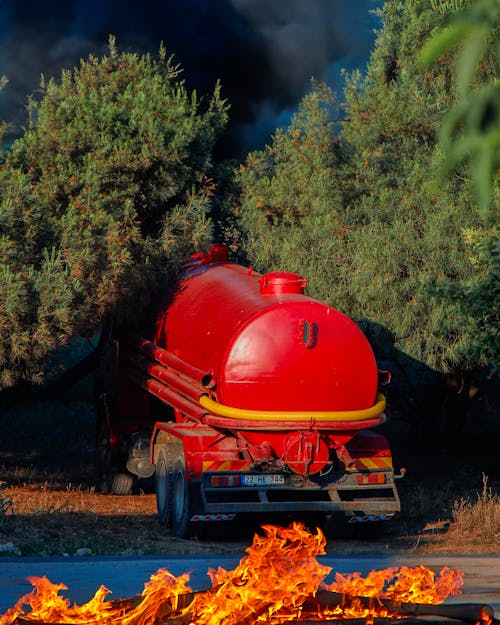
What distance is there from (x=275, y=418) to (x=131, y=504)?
505 cm

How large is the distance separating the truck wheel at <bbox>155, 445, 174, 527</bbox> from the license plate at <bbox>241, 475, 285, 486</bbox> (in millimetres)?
1395

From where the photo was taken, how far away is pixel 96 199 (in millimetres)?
16938

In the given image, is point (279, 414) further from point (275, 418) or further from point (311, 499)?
point (311, 499)

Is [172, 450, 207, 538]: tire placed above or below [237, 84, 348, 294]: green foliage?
below

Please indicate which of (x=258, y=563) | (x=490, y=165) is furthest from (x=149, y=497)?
(x=490, y=165)

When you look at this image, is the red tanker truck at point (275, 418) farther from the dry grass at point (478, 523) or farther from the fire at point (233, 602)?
the fire at point (233, 602)

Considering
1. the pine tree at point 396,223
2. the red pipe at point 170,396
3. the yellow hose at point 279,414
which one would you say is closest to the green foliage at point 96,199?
the red pipe at point 170,396

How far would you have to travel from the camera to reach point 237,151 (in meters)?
22.5

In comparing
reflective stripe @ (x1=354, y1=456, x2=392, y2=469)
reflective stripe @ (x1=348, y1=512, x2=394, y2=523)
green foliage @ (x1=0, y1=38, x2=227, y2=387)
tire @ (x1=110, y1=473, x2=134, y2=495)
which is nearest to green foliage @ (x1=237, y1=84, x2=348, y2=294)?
green foliage @ (x1=0, y1=38, x2=227, y2=387)

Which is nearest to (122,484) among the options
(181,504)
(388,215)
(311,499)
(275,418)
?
(181,504)

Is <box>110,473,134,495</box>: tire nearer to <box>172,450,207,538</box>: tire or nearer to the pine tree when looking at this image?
<box>172,450,207,538</box>: tire

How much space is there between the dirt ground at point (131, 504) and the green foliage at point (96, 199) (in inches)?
109

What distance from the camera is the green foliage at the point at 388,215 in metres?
17.6

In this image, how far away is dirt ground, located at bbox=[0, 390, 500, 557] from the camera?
11648 millimetres
